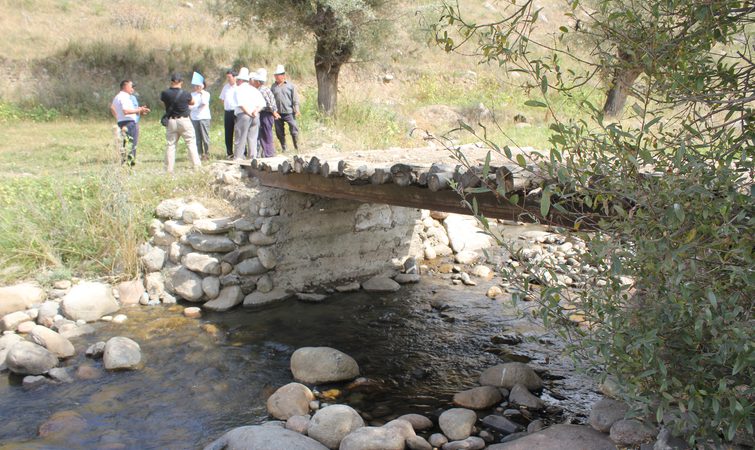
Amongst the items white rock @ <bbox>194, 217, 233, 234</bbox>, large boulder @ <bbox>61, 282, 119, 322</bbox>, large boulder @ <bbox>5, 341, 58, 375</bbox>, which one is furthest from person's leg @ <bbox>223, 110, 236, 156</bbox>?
large boulder @ <bbox>5, 341, 58, 375</bbox>

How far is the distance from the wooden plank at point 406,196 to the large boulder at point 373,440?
185 cm

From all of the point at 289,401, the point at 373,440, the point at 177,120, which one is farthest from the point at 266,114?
the point at 373,440

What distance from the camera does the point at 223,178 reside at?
9477 millimetres

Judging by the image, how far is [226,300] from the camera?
8234 millimetres

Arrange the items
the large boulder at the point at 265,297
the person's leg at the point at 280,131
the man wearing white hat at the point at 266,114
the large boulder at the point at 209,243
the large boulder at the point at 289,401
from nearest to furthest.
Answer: the large boulder at the point at 289,401
the large boulder at the point at 265,297
the large boulder at the point at 209,243
the man wearing white hat at the point at 266,114
the person's leg at the point at 280,131

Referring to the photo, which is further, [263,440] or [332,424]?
[332,424]

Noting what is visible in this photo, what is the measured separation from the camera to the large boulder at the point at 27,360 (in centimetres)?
613

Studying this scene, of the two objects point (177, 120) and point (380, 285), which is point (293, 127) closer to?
point (177, 120)

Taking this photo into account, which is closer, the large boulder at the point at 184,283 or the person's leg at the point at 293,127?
the large boulder at the point at 184,283

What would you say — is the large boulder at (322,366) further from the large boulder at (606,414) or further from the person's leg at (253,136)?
the person's leg at (253,136)

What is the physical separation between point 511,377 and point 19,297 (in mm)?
5783

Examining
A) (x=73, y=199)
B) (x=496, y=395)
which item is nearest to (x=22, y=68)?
(x=73, y=199)

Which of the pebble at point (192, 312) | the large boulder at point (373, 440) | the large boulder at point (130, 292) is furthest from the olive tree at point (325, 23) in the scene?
the large boulder at point (373, 440)

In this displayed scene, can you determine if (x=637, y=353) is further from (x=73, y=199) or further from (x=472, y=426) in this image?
(x=73, y=199)
